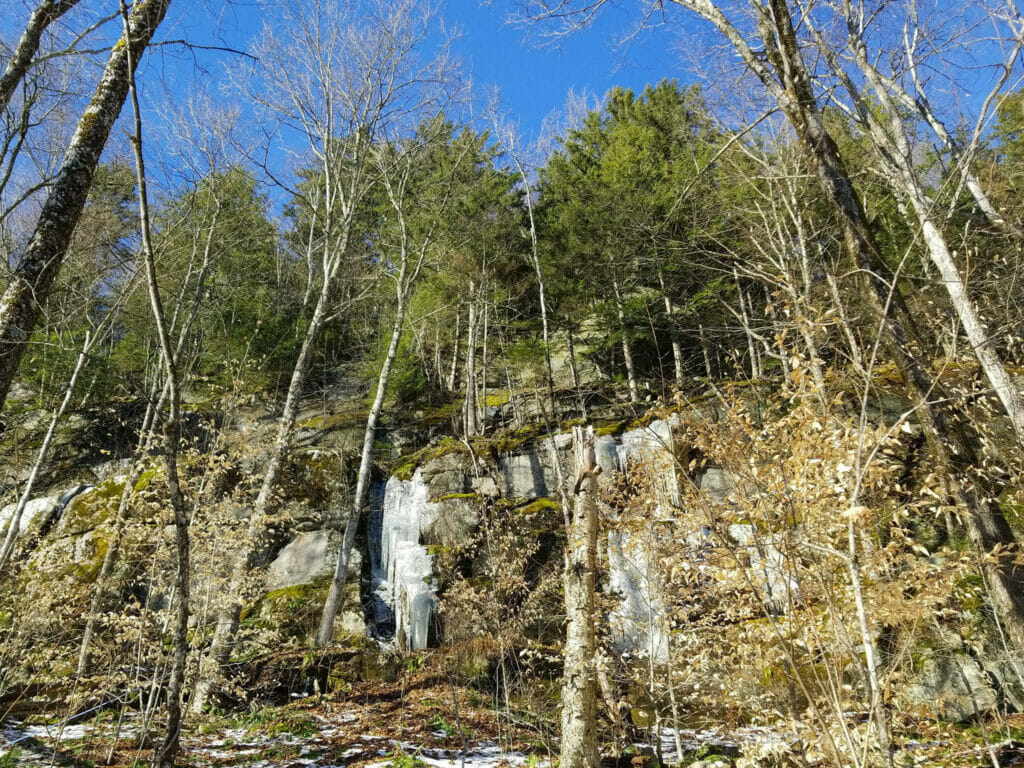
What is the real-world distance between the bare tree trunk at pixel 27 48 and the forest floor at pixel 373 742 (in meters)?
4.81

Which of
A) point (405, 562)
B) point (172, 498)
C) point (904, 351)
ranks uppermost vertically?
point (904, 351)

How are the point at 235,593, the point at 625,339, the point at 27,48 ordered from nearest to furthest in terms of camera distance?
the point at 27,48, the point at 235,593, the point at 625,339

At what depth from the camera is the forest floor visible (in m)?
4.34

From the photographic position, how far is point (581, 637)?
424 centimetres

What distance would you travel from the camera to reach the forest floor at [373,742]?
14.3 ft

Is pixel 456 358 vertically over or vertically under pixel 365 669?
over

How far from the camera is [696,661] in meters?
4.63

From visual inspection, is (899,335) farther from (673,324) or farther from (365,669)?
(673,324)

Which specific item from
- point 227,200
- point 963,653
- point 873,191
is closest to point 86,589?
point 227,200

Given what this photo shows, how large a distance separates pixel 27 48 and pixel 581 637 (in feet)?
21.2

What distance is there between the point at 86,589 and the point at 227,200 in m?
9.50

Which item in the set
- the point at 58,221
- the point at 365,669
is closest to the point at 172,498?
the point at 58,221

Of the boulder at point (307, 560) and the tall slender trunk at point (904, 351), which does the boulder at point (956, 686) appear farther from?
the boulder at point (307, 560)

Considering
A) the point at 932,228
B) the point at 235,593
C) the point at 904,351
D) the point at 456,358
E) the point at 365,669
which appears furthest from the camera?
the point at 456,358
